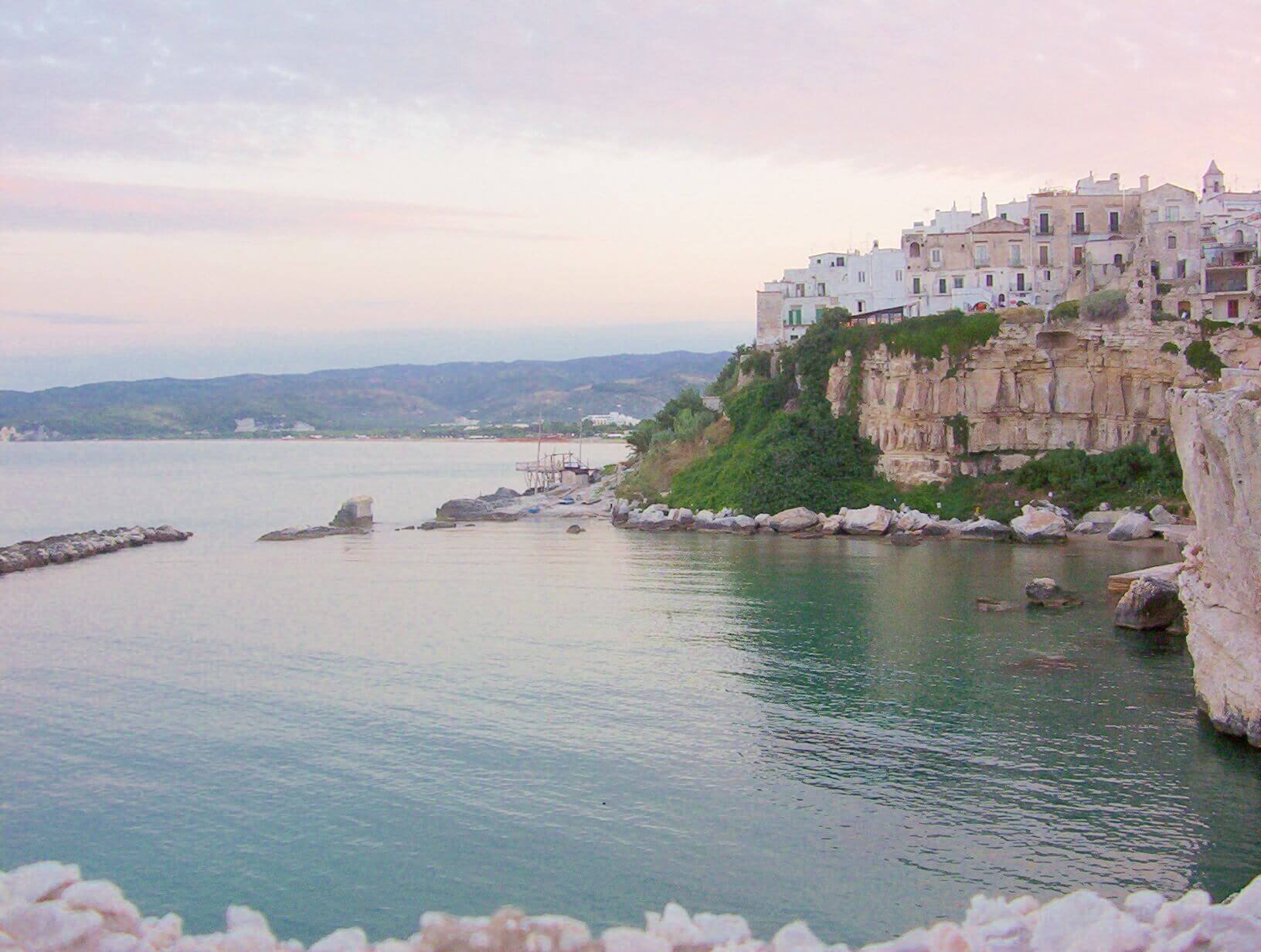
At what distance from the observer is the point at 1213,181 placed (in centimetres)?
7281

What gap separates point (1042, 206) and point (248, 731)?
5526 centimetres

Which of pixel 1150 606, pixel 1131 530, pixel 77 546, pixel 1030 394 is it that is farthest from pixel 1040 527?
pixel 77 546

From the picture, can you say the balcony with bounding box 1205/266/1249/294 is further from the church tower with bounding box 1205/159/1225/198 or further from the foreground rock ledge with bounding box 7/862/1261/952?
the foreground rock ledge with bounding box 7/862/1261/952

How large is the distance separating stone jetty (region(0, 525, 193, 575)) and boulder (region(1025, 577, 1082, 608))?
130ft

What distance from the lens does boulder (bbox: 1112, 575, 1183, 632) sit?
3016cm

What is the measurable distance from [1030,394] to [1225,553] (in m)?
37.8

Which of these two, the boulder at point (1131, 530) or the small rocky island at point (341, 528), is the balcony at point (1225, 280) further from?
the small rocky island at point (341, 528)

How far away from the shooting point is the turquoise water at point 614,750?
630 inches

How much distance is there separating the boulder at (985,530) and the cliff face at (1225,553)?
28.9 meters

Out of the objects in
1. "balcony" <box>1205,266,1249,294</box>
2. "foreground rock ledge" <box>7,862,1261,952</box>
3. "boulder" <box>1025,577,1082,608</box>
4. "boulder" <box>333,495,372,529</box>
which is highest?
"balcony" <box>1205,266,1249,294</box>

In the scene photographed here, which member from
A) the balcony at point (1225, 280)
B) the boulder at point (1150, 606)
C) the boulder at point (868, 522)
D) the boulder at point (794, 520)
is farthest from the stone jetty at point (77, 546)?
the balcony at point (1225, 280)

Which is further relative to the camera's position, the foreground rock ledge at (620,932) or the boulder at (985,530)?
the boulder at (985,530)

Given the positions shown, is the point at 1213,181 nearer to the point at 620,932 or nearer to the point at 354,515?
the point at 354,515

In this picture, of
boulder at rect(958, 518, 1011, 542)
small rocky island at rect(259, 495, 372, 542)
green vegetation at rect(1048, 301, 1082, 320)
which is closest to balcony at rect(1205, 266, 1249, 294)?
green vegetation at rect(1048, 301, 1082, 320)
